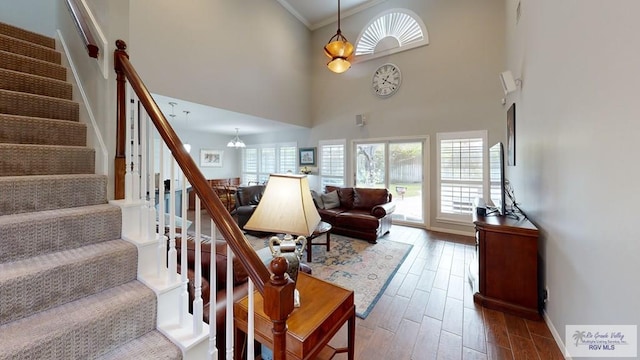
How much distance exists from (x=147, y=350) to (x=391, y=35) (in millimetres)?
6447

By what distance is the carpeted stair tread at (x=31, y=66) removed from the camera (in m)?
1.81

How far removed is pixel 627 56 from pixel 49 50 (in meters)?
3.91

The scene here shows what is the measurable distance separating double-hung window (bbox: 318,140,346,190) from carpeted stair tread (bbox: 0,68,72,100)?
5.01 meters

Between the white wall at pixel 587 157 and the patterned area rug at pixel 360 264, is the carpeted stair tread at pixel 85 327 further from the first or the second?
the white wall at pixel 587 157

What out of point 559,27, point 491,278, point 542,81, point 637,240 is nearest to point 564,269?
point 491,278

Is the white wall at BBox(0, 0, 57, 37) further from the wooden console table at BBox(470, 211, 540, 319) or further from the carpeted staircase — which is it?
the wooden console table at BBox(470, 211, 540, 319)

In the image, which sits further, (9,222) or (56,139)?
(56,139)

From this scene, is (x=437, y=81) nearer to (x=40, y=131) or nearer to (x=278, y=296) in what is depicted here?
(x=278, y=296)

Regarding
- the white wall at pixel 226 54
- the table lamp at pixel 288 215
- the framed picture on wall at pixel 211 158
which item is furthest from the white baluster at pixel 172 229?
the framed picture on wall at pixel 211 158

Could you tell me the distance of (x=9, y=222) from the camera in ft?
3.63

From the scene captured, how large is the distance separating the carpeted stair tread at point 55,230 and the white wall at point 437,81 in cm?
511

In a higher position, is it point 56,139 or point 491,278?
point 56,139

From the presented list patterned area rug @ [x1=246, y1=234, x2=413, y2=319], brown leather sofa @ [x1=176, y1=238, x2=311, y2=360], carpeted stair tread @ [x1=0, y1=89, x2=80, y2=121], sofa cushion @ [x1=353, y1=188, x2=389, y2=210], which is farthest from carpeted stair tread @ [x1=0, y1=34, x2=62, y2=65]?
sofa cushion @ [x1=353, y1=188, x2=389, y2=210]

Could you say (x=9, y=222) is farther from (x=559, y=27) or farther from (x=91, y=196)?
(x=559, y=27)
